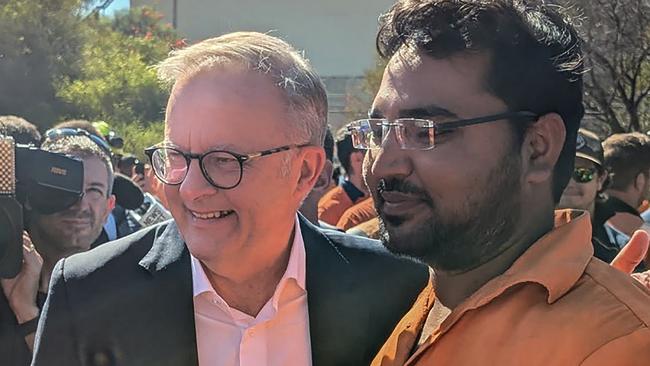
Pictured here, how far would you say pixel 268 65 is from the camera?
2.02 metres

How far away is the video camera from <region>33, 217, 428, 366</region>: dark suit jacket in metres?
0.49

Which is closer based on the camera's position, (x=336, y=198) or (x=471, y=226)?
(x=471, y=226)

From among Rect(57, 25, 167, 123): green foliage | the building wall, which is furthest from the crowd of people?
the building wall

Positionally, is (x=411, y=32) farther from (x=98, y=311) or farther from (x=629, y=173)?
(x=629, y=173)

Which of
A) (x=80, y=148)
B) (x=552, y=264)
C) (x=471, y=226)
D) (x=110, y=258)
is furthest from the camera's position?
(x=80, y=148)

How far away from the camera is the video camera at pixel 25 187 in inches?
99.4

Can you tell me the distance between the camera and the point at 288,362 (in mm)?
2125

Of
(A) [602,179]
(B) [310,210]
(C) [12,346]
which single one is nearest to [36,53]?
(B) [310,210]

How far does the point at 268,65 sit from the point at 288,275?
513mm

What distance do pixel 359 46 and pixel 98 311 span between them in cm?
4142

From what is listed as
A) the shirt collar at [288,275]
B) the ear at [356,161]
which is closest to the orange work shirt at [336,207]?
the ear at [356,161]

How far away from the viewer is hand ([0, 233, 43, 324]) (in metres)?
2.75

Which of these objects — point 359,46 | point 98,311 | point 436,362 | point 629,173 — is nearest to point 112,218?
point 98,311

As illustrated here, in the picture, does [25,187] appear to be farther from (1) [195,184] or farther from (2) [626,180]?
(2) [626,180]
